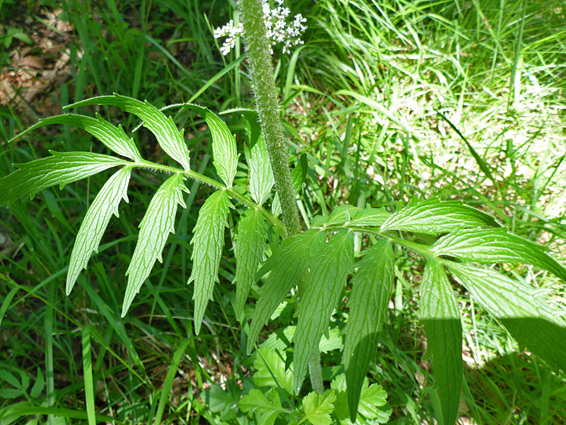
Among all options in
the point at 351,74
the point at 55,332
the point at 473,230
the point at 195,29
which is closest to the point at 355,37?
the point at 351,74

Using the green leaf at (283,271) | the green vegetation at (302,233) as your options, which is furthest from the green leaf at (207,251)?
the green leaf at (283,271)

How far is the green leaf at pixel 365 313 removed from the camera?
818 millimetres

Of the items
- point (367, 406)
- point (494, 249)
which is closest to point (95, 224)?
point (494, 249)

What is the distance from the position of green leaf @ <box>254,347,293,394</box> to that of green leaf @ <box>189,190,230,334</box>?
2.76 ft

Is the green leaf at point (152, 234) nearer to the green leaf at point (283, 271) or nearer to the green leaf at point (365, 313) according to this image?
the green leaf at point (283, 271)

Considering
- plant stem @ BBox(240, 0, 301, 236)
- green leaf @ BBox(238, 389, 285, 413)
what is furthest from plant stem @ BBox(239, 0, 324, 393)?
green leaf @ BBox(238, 389, 285, 413)

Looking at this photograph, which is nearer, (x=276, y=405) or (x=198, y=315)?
(x=198, y=315)

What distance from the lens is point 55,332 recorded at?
6.81 feet

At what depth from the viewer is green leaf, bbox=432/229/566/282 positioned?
854mm

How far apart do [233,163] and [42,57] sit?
9.35 ft

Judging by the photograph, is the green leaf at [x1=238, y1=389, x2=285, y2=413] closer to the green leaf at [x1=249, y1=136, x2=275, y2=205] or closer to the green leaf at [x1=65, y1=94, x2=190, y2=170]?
the green leaf at [x1=249, y1=136, x2=275, y2=205]

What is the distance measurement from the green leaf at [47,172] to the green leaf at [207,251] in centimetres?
32

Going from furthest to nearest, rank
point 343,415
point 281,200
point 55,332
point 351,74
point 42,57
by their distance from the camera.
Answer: point 42,57 → point 351,74 → point 55,332 → point 343,415 → point 281,200

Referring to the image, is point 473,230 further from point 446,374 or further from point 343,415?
point 343,415
